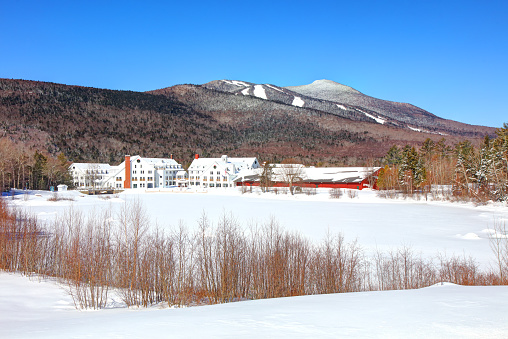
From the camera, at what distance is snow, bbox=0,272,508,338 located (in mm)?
7641

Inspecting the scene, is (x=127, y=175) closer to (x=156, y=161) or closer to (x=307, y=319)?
(x=156, y=161)

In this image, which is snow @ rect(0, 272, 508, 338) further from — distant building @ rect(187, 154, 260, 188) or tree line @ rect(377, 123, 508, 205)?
distant building @ rect(187, 154, 260, 188)

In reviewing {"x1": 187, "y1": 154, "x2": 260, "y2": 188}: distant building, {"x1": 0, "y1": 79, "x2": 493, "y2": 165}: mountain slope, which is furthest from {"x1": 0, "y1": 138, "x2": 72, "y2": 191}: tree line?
{"x1": 0, "y1": 79, "x2": 493, "y2": 165}: mountain slope

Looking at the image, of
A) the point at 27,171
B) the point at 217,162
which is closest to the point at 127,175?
the point at 217,162

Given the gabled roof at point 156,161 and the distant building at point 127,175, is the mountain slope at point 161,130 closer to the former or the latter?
the distant building at point 127,175

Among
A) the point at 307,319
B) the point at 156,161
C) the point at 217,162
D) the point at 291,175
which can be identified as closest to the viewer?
the point at 307,319

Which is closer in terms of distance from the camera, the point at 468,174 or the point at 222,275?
the point at 222,275

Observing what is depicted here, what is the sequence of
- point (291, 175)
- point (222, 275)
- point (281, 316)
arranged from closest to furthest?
point (281, 316), point (222, 275), point (291, 175)

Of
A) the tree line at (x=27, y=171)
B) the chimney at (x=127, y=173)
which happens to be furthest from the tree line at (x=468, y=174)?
the tree line at (x=27, y=171)

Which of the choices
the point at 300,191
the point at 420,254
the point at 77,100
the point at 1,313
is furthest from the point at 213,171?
the point at 77,100

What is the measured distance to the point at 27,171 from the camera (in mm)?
65562

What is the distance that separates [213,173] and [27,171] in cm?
3774

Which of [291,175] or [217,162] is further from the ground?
[217,162]

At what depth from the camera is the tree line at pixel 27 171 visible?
187ft
